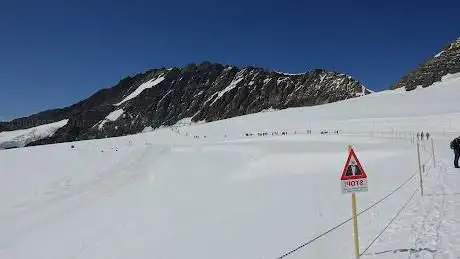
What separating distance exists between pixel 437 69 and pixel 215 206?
4944 inches

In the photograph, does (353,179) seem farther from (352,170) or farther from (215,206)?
(215,206)

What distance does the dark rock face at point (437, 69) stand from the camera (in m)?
122

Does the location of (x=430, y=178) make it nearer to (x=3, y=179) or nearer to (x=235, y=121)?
(x=3, y=179)

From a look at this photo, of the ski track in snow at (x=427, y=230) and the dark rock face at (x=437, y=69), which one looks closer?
the ski track in snow at (x=427, y=230)

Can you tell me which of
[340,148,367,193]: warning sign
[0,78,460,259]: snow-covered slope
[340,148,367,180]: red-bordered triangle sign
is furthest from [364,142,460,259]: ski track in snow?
[340,148,367,180]: red-bordered triangle sign

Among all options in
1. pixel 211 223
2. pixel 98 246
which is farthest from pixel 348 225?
pixel 98 246

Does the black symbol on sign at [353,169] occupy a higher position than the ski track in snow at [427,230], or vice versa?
the black symbol on sign at [353,169]

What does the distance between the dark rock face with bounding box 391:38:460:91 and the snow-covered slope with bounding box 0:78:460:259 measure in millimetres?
93836

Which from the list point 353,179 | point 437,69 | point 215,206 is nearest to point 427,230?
point 353,179

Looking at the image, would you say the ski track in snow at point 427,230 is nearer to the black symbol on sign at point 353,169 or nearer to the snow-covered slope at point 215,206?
the snow-covered slope at point 215,206

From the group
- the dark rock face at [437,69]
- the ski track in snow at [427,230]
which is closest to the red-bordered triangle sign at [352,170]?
the ski track in snow at [427,230]

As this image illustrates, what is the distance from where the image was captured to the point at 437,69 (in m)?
128

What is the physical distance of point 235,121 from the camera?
111 meters

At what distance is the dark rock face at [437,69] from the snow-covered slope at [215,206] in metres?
93.8
